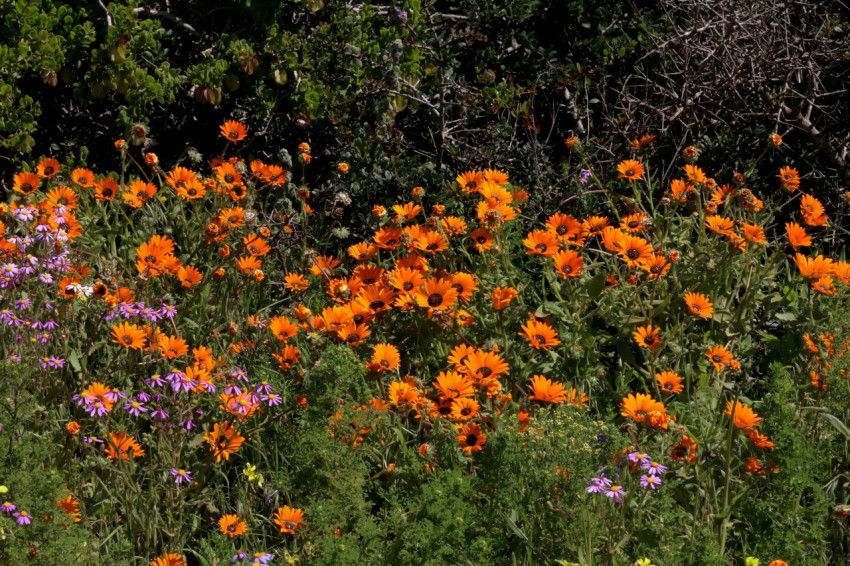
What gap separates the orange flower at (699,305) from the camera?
3400 mm

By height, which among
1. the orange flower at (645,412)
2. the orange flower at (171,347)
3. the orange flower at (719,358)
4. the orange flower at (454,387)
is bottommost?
the orange flower at (719,358)

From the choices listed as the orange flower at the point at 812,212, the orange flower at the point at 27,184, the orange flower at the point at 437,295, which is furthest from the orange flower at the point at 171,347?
the orange flower at the point at 812,212

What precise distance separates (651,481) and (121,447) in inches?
54.5

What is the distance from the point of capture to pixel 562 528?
8.35 ft

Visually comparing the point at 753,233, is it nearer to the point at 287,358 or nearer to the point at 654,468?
the point at 654,468

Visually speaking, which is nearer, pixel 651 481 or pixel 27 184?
pixel 651 481

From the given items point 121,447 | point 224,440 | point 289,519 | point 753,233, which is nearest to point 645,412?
point 289,519

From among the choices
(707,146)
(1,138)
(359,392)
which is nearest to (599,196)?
(707,146)

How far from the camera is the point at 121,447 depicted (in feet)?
9.45

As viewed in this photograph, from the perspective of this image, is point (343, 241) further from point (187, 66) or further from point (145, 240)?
point (187, 66)

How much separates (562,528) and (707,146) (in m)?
2.85

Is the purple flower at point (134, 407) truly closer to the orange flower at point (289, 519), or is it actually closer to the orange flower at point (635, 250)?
the orange flower at point (289, 519)

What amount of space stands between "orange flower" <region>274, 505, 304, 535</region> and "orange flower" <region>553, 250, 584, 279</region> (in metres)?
1.17

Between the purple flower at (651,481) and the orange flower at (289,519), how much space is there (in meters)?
0.83
